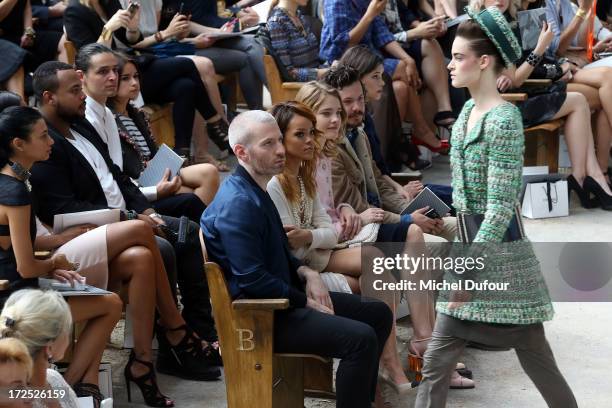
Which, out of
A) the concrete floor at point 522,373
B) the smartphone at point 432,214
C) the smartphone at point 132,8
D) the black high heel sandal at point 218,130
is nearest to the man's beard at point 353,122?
the smartphone at point 432,214

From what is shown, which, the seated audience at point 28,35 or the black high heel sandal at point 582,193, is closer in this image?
the seated audience at point 28,35

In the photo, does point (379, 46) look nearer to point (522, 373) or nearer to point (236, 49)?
point (236, 49)

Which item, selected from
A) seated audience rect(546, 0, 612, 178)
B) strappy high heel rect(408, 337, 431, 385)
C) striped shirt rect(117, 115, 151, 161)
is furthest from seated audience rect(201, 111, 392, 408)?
seated audience rect(546, 0, 612, 178)

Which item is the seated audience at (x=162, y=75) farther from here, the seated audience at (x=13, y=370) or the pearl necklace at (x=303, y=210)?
the seated audience at (x=13, y=370)

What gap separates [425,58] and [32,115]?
4.12 meters

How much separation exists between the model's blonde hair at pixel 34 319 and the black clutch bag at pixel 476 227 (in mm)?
1296

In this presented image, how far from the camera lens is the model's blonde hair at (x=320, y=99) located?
16.5 ft

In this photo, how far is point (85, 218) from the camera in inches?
189

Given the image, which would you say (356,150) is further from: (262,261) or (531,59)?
(531,59)

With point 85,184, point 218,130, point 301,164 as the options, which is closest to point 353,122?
point 301,164

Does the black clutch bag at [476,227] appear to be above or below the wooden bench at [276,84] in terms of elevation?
above

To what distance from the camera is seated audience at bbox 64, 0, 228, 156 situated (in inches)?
271

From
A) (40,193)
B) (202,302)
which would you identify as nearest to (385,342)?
(202,302)

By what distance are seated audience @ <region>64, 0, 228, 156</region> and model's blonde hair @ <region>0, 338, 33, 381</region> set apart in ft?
13.0
